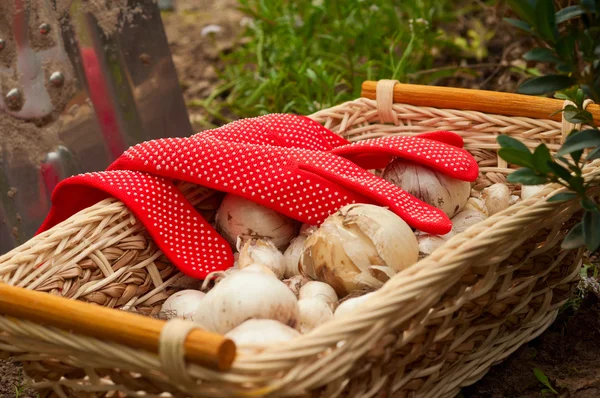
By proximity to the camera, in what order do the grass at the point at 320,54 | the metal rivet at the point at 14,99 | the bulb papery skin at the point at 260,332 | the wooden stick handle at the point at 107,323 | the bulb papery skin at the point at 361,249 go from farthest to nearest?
the grass at the point at 320,54 < the metal rivet at the point at 14,99 < the bulb papery skin at the point at 361,249 < the bulb papery skin at the point at 260,332 < the wooden stick handle at the point at 107,323

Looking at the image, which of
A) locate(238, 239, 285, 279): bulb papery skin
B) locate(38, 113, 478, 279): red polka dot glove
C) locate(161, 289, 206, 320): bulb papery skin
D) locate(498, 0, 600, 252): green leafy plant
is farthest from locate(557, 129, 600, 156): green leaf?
locate(161, 289, 206, 320): bulb papery skin

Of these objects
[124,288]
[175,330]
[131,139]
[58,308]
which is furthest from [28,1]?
[175,330]

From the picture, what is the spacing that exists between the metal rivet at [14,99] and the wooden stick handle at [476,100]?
35.3 inches

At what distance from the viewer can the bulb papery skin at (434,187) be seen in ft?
4.97

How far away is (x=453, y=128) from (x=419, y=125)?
0.28 ft

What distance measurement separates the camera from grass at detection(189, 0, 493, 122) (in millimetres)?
2479

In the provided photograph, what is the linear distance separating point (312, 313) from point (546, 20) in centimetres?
58

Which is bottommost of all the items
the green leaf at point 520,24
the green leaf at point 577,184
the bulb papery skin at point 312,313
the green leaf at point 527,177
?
the bulb papery skin at point 312,313

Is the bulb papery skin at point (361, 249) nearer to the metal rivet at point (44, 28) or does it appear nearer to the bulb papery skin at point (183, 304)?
the bulb papery skin at point (183, 304)

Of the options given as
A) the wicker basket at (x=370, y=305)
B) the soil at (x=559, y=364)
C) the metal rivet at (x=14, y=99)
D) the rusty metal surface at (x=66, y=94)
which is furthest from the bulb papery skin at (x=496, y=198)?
the metal rivet at (x=14, y=99)

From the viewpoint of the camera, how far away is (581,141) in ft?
3.93

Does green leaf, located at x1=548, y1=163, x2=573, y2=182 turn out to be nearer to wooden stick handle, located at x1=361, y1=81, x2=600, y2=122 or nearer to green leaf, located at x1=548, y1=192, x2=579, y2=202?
green leaf, located at x1=548, y1=192, x2=579, y2=202

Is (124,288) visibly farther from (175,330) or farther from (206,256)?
(175,330)

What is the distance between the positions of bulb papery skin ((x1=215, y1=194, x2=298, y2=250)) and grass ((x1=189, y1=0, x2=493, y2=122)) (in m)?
0.91
